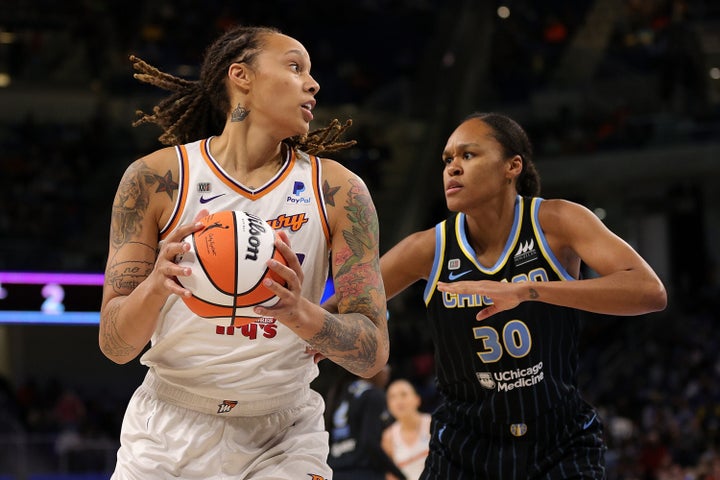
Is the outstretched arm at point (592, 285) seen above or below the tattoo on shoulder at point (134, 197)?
below

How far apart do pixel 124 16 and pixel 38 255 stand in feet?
18.8

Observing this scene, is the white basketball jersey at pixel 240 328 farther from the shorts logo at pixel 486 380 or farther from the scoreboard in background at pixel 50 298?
the scoreboard in background at pixel 50 298

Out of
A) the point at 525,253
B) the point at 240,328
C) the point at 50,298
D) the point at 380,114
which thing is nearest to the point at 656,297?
the point at 525,253

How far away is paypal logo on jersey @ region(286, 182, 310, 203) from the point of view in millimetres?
3365

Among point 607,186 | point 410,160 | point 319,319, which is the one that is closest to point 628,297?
point 319,319

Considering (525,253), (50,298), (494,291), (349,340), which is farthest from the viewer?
(50,298)

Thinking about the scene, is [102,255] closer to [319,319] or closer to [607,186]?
[607,186]

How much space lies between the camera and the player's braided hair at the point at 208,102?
360 cm

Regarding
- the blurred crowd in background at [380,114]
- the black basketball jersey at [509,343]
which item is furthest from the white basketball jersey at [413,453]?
the blurred crowd in background at [380,114]

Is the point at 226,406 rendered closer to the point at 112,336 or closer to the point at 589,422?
the point at 112,336

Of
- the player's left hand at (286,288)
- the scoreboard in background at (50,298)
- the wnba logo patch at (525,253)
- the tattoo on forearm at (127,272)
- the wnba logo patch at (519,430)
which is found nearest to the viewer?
the player's left hand at (286,288)

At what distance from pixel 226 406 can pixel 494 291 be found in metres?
0.99

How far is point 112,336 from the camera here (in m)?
3.10

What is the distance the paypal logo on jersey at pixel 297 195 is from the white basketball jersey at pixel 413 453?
4680mm
